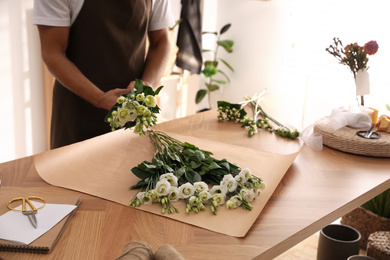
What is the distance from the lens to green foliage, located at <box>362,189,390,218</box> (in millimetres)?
2674

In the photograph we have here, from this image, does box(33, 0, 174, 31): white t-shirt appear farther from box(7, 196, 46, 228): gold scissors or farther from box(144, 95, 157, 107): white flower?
box(7, 196, 46, 228): gold scissors

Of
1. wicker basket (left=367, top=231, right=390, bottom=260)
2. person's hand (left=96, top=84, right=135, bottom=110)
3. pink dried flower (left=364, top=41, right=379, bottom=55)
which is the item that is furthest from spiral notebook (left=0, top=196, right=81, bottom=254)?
wicker basket (left=367, top=231, right=390, bottom=260)

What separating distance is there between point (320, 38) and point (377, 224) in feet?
5.73

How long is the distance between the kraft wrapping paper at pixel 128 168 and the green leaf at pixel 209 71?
9.07ft

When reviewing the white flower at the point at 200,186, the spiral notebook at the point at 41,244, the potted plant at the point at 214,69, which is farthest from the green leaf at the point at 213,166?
the potted plant at the point at 214,69

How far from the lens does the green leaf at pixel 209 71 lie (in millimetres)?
4410

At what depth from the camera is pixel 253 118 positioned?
201 centimetres

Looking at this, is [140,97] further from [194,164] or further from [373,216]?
[373,216]

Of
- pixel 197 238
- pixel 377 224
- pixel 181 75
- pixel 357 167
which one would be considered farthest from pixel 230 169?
pixel 181 75

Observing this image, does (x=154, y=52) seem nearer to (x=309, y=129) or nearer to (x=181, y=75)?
(x=309, y=129)

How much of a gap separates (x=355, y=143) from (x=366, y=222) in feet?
4.20

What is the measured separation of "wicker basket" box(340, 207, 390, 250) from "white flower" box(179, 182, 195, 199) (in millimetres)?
1904

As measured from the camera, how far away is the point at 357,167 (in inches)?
62.2

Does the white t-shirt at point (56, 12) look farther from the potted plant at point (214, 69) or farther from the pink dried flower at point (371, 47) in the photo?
the potted plant at point (214, 69)
